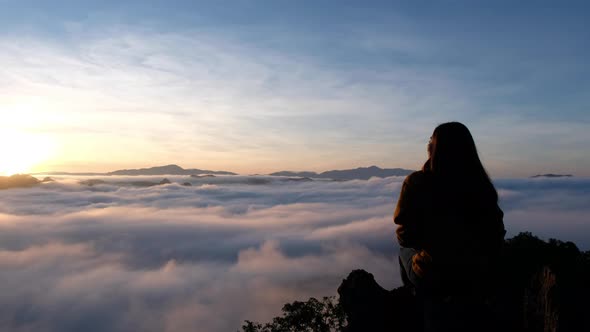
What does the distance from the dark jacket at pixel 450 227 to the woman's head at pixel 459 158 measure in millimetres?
95

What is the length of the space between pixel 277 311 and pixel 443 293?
19205 cm

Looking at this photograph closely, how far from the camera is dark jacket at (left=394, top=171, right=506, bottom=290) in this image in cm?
505

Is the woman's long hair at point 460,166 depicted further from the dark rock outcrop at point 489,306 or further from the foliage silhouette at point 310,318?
the foliage silhouette at point 310,318

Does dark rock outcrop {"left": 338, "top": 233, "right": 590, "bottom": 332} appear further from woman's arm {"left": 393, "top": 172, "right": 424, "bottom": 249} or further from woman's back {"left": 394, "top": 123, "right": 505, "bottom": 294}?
woman's arm {"left": 393, "top": 172, "right": 424, "bottom": 249}

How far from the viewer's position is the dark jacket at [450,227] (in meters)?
5.05

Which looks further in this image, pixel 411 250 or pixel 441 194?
pixel 411 250

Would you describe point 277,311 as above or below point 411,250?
below

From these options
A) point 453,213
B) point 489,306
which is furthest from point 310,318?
point 453,213

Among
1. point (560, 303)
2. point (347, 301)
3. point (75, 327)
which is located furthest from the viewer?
point (75, 327)

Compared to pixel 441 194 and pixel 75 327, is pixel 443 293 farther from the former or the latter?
pixel 75 327

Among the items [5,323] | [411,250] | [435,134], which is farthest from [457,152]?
[5,323]

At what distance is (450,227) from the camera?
509 centimetres

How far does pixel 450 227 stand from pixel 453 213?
17cm

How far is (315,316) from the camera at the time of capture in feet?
85.8
